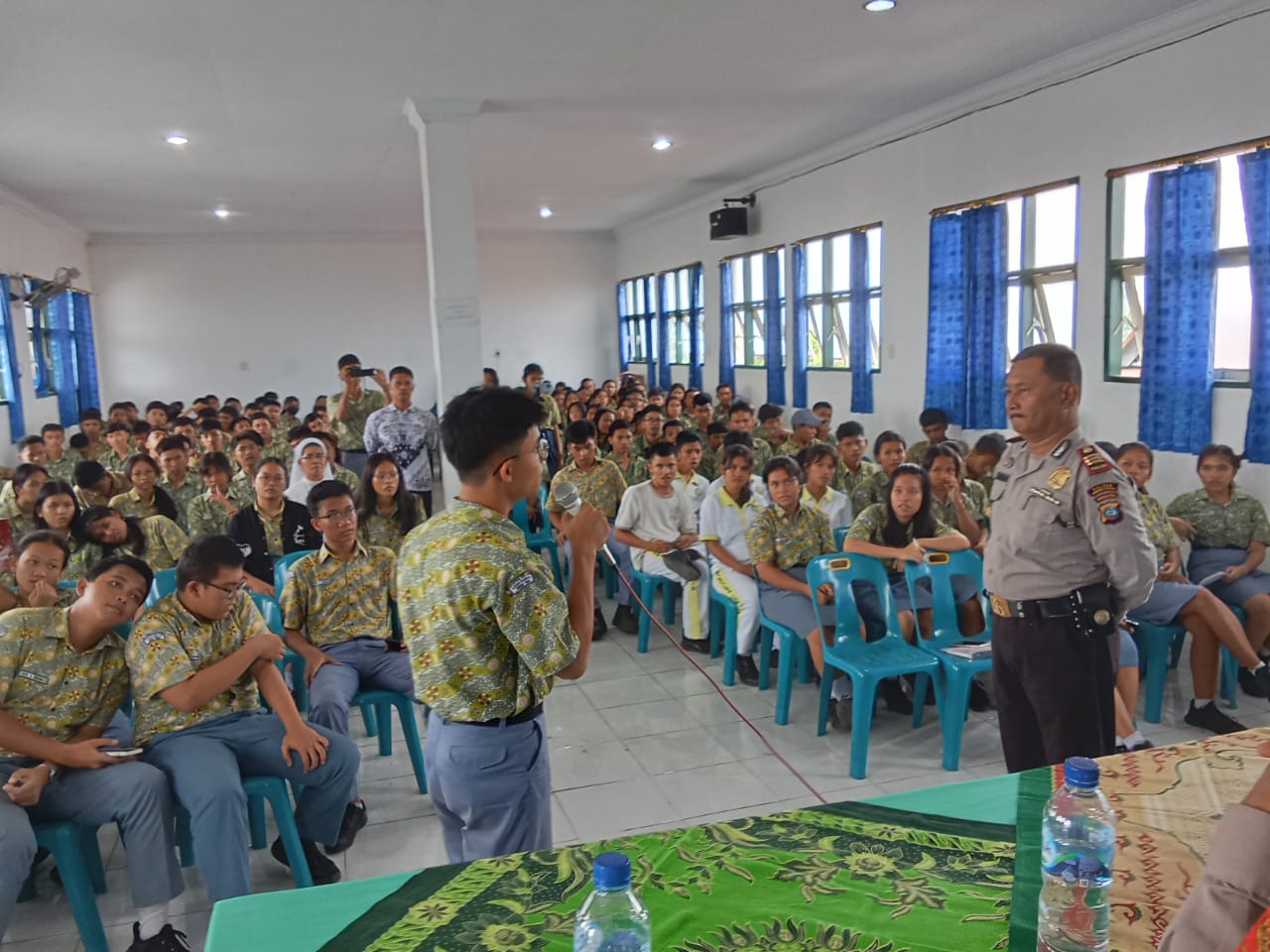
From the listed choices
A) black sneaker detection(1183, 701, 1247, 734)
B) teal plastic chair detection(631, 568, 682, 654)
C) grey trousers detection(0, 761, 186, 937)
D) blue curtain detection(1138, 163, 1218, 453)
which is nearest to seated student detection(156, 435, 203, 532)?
teal plastic chair detection(631, 568, 682, 654)

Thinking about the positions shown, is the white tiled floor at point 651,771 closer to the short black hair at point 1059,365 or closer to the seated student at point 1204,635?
the seated student at point 1204,635

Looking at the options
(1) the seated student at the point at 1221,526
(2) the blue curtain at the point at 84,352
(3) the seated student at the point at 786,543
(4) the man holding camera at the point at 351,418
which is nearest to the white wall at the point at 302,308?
(2) the blue curtain at the point at 84,352

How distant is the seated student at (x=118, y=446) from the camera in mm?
6406

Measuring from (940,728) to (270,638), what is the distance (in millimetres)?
2492

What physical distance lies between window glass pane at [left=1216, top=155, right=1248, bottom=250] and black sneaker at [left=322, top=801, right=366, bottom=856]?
486 centimetres

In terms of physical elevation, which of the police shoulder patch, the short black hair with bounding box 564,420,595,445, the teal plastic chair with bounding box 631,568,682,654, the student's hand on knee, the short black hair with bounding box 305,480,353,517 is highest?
the police shoulder patch

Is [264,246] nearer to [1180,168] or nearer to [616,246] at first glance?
[616,246]

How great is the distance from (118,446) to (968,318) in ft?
20.1

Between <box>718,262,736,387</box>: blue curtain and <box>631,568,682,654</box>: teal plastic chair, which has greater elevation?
<box>718,262,736,387</box>: blue curtain

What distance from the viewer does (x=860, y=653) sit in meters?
3.43

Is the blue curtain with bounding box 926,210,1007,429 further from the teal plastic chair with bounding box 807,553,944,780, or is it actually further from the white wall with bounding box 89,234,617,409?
the white wall with bounding box 89,234,617,409

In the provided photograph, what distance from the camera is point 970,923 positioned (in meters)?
1.27

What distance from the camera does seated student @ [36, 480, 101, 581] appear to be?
376cm

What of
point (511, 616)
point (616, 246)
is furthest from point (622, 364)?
point (511, 616)
